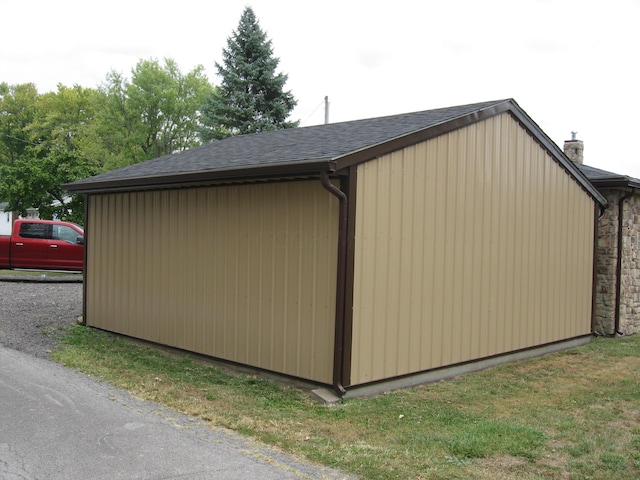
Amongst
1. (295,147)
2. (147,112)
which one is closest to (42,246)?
(295,147)

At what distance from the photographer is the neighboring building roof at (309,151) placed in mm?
6305

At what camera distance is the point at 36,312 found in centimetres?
1069

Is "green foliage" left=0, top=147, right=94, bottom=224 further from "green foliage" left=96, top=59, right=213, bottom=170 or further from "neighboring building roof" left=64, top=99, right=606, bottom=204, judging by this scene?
"neighboring building roof" left=64, top=99, right=606, bottom=204

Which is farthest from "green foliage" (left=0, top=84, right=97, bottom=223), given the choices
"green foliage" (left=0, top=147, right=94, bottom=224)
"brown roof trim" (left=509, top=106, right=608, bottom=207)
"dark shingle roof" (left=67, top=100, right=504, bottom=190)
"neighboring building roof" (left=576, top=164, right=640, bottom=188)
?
"brown roof trim" (left=509, top=106, right=608, bottom=207)

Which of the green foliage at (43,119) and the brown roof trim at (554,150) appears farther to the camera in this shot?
the green foliage at (43,119)

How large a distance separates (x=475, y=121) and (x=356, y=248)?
272 centimetres

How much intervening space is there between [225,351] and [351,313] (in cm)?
206

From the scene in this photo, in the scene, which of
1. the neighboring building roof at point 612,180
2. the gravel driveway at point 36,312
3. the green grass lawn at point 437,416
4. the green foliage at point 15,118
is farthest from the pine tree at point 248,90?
the green foliage at point 15,118

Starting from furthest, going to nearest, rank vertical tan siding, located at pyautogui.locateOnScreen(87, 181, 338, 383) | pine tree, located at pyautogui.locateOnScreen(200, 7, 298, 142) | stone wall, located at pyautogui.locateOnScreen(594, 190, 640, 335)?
1. pine tree, located at pyautogui.locateOnScreen(200, 7, 298, 142)
2. stone wall, located at pyautogui.locateOnScreen(594, 190, 640, 335)
3. vertical tan siding, located at pyautogui.locateOnScreen(87, 181, 338, 383)

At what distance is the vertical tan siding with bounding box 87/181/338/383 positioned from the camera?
6.51 m

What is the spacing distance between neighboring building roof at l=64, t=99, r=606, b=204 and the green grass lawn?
2.33 meters

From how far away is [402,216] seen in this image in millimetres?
6809

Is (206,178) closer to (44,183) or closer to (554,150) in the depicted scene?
(554,150)

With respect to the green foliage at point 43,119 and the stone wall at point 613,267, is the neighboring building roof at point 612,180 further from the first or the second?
the green foliage at point 43,119
